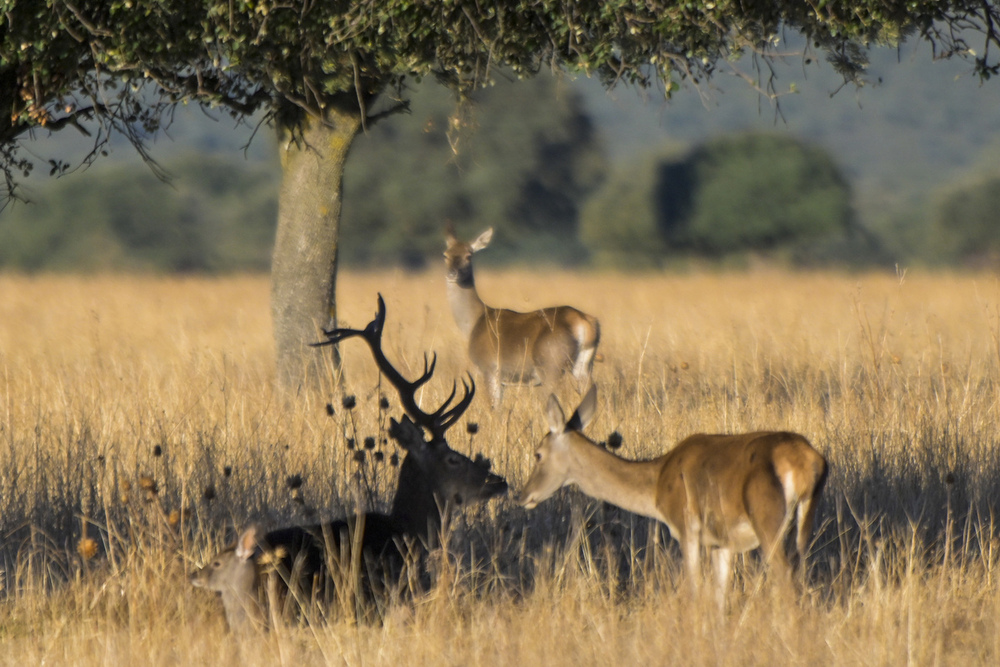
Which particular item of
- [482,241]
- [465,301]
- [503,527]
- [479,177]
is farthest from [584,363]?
[479,177]

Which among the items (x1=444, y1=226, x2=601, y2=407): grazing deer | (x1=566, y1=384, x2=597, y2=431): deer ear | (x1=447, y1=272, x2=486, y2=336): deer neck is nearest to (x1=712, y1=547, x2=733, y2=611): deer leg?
(x1=566, y1=384, x2=597, y2=431): deer ear

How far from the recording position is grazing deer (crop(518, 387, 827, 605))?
4.09 metres

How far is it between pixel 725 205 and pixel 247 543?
51.3 m

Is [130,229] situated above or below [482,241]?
above

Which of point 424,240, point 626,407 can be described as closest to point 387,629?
point 626,407

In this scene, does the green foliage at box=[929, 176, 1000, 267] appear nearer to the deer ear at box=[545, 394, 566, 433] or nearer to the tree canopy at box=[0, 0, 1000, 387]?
the tree canopy at box=[0, 0, 1000, 387]

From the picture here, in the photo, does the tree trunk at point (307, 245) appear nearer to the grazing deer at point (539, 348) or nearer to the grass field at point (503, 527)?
the grass field at point (503, 527)

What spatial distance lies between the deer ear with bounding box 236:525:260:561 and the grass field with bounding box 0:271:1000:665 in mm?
275

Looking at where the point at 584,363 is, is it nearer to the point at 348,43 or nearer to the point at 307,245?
the point at 307,245

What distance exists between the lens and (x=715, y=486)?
425cm

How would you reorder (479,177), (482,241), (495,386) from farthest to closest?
(479,177) → (482,241) → (495,386)

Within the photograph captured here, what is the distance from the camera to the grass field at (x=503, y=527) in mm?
4043

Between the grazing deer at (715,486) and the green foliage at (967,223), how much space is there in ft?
180

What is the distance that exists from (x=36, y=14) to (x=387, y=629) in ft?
9.06
